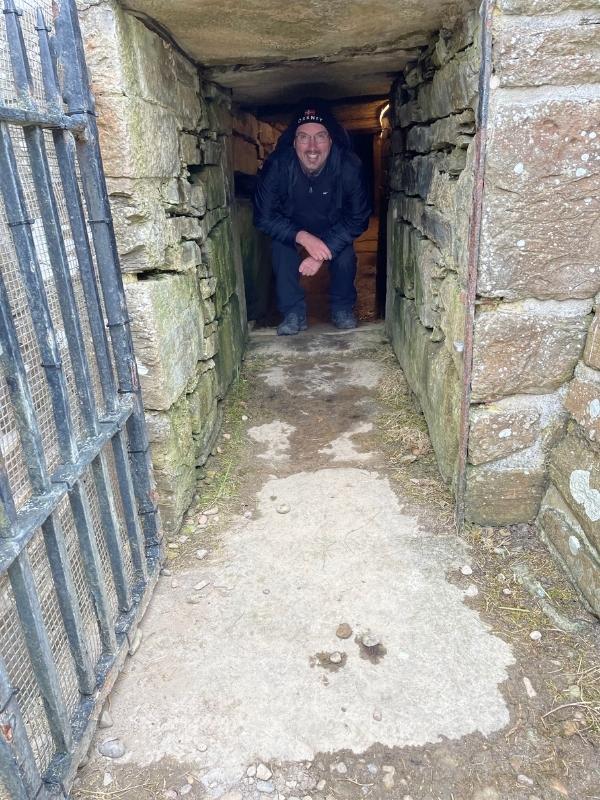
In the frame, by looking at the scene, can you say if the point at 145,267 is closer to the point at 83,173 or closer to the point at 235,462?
the point at 83,173

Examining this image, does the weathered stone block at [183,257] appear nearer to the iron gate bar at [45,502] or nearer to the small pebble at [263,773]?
the iron gate bar at [45,502]

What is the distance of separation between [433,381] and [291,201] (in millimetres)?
2219

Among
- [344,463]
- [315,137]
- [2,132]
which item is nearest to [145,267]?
[2,132]

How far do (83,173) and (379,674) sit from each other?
5.84 ft

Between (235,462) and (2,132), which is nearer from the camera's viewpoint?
(2,132)

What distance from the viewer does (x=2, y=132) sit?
1.21 meters

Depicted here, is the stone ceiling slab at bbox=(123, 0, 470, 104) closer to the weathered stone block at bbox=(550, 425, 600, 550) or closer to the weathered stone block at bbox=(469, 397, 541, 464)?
the weathered stone block at bbox=(469, 397, 541, 464)

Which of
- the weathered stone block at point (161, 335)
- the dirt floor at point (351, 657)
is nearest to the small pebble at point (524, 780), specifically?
the dirt floor at point (351, 657)

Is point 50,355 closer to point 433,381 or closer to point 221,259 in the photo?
point 433,381

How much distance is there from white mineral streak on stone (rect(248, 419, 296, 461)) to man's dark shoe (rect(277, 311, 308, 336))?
4.32ft

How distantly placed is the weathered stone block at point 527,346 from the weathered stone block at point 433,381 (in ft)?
0.80

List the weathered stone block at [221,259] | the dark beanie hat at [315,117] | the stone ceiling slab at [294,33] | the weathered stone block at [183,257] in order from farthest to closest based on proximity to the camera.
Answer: the dark beanie hat at [315,117] → the weathered stone block at [221,259] → the weathered stone block at [183,257] → the stone ceiling slab at [294,33]

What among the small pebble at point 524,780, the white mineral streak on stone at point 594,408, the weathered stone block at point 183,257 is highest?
the weathered stone block at point 183,257

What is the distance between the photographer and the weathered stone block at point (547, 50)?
163 cm
